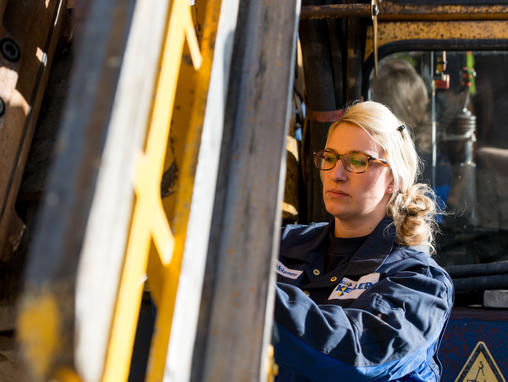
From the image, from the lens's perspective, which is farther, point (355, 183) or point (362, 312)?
point (355, 183)

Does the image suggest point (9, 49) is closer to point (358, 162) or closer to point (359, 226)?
point (358, 162)

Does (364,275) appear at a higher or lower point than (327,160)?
lower

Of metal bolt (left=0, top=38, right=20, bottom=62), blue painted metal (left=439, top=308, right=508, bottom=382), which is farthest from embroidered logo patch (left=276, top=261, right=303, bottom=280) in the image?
metal bolt (left=0, top=38, right=20, bottom=62)

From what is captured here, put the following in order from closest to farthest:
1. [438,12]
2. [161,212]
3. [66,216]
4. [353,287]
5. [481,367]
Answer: [66,216] < [161,212] < [353,287] < [481,367] < [438,12]

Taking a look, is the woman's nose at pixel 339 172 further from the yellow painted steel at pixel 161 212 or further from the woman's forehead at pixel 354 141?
the yellow painted steel at pixel 161 212

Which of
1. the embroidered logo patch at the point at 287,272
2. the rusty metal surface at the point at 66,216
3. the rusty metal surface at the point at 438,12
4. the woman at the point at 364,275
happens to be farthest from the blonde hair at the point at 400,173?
the rusty metal surface at the point at 66,216

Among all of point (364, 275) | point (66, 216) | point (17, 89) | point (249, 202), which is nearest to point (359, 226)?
point (364, 275)

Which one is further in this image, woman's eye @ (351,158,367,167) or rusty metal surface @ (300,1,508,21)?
rusty metal surface @ (300,1,508,21)

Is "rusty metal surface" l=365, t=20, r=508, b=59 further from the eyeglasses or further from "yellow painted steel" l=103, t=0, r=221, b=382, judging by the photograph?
"yellow painted steel" l=103, t=0, r=221, b=382

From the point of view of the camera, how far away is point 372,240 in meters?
1.52

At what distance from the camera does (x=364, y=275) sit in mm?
1414

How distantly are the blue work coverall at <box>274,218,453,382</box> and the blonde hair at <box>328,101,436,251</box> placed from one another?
0.13 ft

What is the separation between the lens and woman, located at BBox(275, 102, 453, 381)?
1053 mm

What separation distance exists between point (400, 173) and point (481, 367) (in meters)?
0.77
